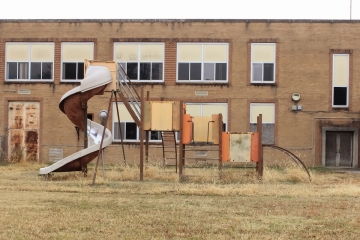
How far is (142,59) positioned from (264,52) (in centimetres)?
621

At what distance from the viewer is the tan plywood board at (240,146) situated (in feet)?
64.0

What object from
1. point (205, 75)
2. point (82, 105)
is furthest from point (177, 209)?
point (205, 75)

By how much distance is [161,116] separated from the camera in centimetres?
1939

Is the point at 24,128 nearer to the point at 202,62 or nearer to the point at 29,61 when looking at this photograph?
the point at 29,61

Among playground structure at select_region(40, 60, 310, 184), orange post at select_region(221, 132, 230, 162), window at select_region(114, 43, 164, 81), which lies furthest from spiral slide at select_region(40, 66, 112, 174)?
window at select_region(114, 43, 164, 81)

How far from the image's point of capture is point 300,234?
945 centimetres

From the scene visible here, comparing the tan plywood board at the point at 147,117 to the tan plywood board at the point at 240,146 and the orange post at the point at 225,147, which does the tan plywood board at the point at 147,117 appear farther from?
the tan plywood board at the point at 240,146

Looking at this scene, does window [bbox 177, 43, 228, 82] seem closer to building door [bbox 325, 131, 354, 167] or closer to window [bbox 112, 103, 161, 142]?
window [bbox 112, 103, 161, 142]

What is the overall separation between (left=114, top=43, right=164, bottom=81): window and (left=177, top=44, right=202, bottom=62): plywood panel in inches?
37.9

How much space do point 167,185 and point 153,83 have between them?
44.6ft

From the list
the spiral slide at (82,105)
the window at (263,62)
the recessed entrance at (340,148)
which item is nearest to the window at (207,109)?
the window at (263,62)

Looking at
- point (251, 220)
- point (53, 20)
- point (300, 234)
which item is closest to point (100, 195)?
point (251, 220)

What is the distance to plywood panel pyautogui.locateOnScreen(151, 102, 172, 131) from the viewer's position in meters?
19.3

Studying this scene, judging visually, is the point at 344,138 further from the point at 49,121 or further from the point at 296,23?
the point at 49,121
